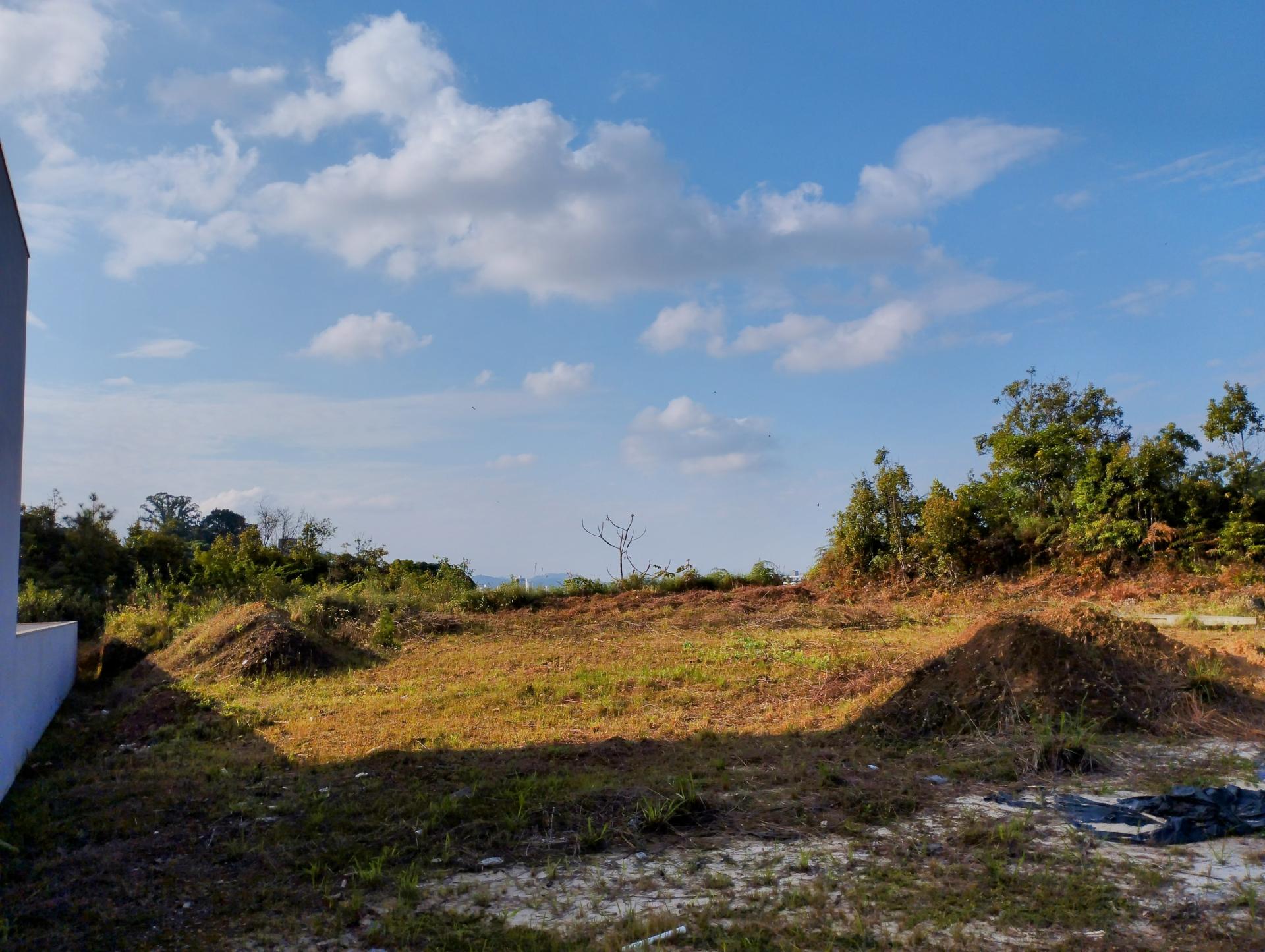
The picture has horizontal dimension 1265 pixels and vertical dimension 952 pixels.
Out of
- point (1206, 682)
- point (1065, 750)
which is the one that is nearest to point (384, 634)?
point (1065, 750)

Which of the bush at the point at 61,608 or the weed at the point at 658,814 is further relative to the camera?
the bush at the point at 61,608

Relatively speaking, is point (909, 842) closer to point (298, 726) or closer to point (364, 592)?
point (298, 726)

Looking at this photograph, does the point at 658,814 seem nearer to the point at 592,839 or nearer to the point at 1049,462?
the point at 592,839

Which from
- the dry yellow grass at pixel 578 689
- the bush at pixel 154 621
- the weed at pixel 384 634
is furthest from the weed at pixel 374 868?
the bush at pixel 154 621

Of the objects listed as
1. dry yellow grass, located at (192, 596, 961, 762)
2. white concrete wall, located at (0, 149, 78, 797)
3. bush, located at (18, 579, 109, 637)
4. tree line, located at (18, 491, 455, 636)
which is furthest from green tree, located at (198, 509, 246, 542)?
white concrete wall, located at (0, 149, 78, 797)

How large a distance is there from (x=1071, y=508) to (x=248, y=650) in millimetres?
15262

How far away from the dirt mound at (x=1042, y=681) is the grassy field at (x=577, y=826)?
33 centimetres

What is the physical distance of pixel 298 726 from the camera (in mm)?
8023

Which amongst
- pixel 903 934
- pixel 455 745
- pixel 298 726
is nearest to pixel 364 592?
pixel 298 726

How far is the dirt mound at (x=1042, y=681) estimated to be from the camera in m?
6.97

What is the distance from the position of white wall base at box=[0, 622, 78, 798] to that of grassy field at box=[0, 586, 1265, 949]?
0.75 ft

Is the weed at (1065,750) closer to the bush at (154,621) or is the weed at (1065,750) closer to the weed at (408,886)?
the weed at (408,886)

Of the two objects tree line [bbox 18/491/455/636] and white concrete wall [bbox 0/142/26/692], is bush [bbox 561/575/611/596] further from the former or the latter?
white concrete wall [bbox 0/142/26/692]

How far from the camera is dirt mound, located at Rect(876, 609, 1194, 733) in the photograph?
274 inches
